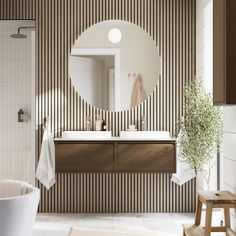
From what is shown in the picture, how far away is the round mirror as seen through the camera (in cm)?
495

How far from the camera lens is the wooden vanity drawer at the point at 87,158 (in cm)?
448

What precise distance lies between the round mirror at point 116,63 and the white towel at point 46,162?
2.13 ft

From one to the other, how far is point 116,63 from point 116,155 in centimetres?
111

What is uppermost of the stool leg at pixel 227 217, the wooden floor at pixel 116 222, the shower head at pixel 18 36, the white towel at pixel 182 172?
the shower head at pixel 18 36

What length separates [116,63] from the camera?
4953mm

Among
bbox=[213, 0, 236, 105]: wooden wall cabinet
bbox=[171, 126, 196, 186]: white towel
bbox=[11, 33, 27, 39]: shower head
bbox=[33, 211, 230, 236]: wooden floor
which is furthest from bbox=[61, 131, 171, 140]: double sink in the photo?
bbox=[213, 0, 236, 105]: wooden wall cabinet

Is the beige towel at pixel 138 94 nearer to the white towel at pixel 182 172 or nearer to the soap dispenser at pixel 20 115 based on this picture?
the white towel at pixel 182 172

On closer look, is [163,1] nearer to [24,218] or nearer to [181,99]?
[181,99]

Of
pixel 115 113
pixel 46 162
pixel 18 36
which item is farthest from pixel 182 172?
pixel 18 36

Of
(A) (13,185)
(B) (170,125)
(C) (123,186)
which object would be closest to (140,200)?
(C) (123,186)

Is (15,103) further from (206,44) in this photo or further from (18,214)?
(18,214)

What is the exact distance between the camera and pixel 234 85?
281 cm

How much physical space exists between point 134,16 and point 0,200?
9.11 feet

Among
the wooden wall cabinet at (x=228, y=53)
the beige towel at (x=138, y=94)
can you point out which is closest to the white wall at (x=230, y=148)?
the wooden wall cabinet at (x=228, y=53)
